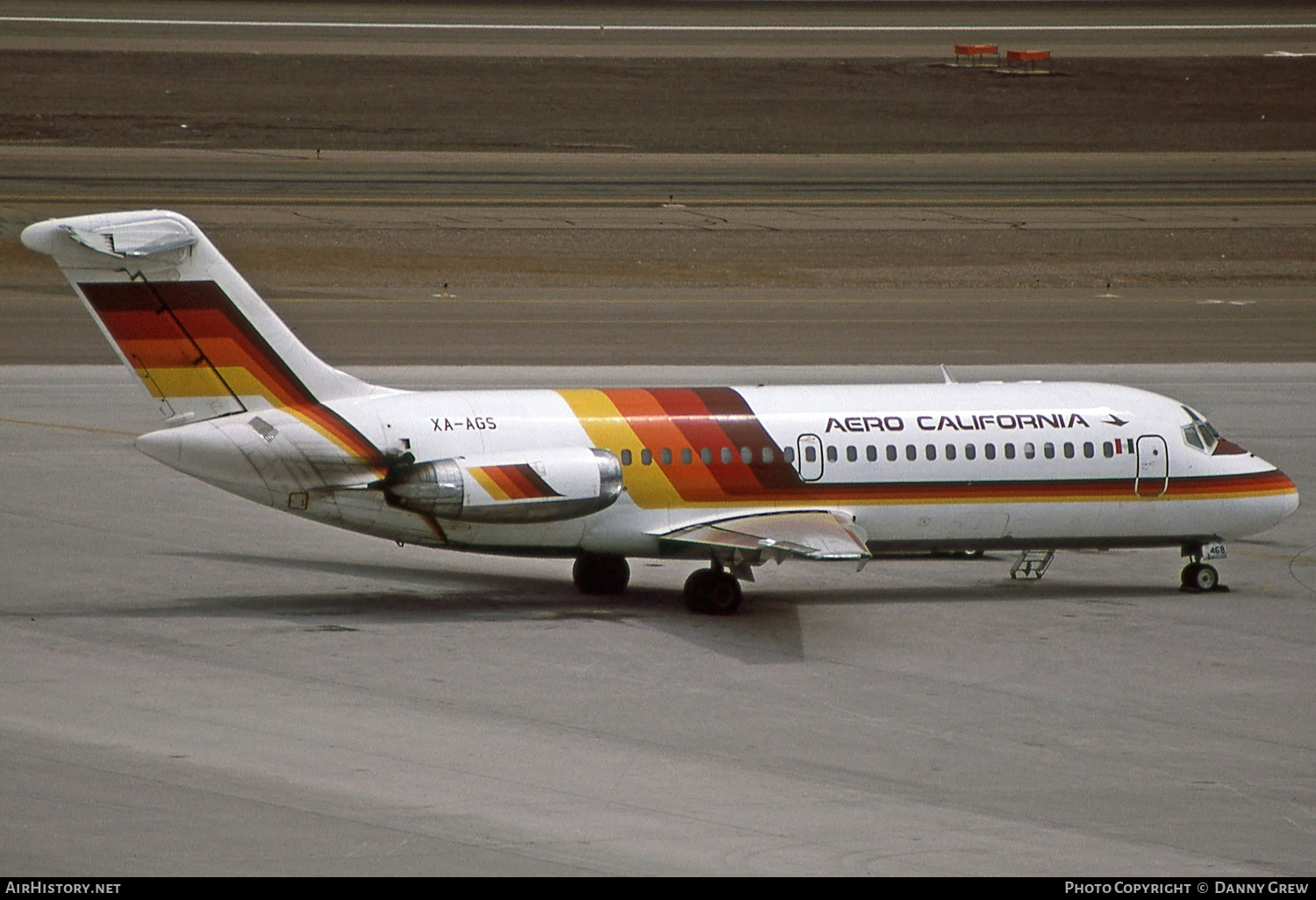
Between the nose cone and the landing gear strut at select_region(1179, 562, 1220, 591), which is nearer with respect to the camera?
the landing gear strut at select_region(1179, 562, 1220, 591)

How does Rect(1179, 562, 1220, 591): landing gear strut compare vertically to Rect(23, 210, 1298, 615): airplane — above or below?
below

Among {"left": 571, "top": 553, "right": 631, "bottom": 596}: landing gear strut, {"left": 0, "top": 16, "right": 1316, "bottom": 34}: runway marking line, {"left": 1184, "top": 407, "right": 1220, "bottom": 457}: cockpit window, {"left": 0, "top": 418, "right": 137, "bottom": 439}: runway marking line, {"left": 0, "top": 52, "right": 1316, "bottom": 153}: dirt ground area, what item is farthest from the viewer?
{"left": 0, "top": 16, "right": 1316, "bottom": 34}: runway marking line

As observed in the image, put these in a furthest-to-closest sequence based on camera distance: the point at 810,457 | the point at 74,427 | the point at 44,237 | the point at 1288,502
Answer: the point at 74,427 < the point at 1288,502 < the point at 810,457 < the point at 44,237

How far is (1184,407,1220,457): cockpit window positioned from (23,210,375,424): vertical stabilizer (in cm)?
1360

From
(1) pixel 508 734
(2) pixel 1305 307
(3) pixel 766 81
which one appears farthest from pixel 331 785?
(3) pixel 766 81

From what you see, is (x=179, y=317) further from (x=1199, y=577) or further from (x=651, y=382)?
(x=651, y=382)

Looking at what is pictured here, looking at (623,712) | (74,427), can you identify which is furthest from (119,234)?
(74,427)

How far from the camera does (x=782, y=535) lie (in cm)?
2672

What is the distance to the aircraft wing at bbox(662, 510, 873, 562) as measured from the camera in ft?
85.3

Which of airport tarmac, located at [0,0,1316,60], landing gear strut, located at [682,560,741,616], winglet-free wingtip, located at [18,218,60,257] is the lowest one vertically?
landing gear strut, located at [682,560,741,616]

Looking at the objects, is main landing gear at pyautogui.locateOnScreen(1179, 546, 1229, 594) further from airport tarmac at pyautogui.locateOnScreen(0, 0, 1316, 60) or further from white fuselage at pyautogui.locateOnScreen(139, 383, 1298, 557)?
airport tarmac at pyautogui.locateOnScreen(0, 0, 1316, 60)

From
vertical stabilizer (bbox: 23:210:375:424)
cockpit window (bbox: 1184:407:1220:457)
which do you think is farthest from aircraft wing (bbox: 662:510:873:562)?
cockpit window (bbox: 1184:407:1220:457)

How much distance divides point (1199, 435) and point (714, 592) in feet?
28.3

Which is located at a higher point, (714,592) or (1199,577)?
(1199,577)
